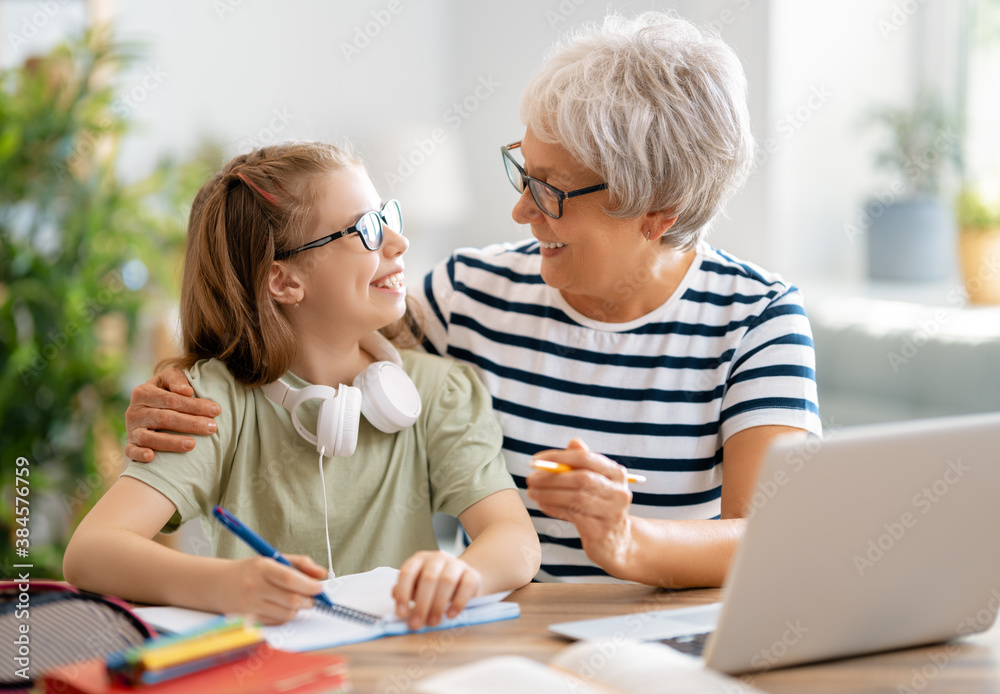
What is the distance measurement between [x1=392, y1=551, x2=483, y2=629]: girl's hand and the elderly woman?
0.45 metres

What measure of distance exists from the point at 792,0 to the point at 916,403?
57.1 inches

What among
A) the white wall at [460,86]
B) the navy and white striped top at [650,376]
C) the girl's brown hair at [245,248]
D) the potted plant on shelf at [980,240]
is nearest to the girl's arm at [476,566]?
the navy and white striped top at [650,376]

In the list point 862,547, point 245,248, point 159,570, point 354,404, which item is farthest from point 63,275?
point 862,547

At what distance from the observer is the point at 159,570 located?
1036 millimetres

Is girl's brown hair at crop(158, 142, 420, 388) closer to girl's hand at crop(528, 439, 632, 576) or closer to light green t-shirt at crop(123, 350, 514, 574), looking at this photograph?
light green t-shirt at crop(123, 350, 514, 574)

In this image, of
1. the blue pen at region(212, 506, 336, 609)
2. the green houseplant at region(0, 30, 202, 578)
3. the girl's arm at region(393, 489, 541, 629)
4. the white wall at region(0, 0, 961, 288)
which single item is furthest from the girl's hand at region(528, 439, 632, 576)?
the green houseplant at region(0, 30, 202, 578)

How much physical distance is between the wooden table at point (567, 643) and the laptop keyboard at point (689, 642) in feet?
0.24

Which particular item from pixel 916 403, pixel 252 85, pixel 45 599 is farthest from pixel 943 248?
pixel 45 599

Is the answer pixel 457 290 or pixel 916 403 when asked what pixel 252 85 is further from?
pixel 916 403

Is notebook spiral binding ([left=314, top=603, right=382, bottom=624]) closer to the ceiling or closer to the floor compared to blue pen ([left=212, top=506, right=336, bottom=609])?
closer to the floor

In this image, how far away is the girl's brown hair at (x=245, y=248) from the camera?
4.43ft

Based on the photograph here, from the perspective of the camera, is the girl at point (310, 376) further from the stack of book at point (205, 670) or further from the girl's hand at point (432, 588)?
the stack of book at point (205, 670)

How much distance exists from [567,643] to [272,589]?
0.31 metres

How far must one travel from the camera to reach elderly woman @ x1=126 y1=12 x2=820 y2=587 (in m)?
1.38
